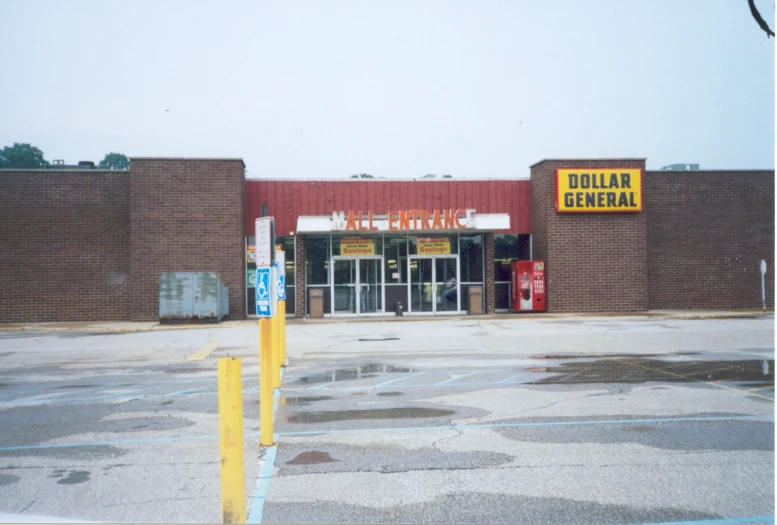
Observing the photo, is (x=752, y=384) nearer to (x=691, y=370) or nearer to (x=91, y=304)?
(x=691, y=370)

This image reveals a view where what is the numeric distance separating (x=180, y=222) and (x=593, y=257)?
1543cm

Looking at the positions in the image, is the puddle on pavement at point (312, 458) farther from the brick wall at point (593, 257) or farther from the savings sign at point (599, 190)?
the savings sign at point (599, 190)

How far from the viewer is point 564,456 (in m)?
6.88

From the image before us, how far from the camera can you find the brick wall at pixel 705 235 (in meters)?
29.7

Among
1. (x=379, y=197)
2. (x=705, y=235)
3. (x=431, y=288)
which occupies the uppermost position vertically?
(x=379, y=197)

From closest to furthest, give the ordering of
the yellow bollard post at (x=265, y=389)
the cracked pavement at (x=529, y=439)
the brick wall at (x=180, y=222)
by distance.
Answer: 1. the cracked pavement at (x=529, y=439)
2. the yellow bollard post at (x=265, y=389)
3. the brick wall at (x=180, y=222)

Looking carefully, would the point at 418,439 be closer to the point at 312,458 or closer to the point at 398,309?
the point at 312,458

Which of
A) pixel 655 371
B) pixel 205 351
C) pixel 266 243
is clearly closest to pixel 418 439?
pixel 266 243

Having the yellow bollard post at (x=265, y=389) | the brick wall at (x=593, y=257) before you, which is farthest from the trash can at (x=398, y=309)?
the yellow bollard post at (x=265, y=389)

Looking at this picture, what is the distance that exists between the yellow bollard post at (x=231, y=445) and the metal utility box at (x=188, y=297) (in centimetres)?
2107

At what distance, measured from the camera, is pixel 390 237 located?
29.1 m

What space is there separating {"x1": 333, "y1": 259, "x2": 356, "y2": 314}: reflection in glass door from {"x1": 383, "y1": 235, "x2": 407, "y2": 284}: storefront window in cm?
132

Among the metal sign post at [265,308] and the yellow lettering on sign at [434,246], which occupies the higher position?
the yellow lettering on sign at [434,246]

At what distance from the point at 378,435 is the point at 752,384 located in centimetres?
616
